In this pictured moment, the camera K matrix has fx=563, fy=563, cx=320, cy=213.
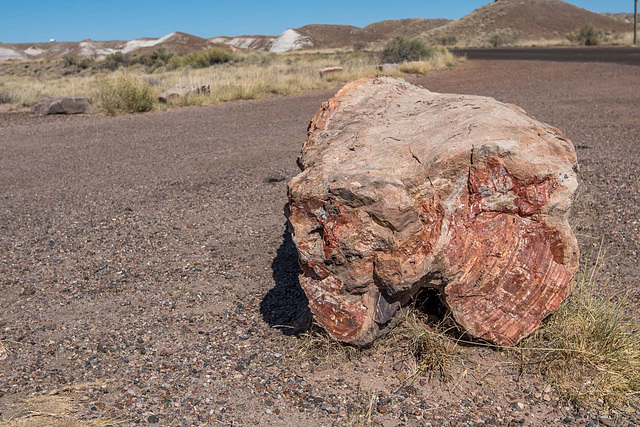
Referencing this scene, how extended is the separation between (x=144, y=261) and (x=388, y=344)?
2.62 metres

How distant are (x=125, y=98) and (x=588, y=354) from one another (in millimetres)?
13126

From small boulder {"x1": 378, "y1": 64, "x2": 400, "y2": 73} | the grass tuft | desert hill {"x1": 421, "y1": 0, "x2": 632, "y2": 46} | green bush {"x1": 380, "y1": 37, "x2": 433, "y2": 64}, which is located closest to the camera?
the grass tuft

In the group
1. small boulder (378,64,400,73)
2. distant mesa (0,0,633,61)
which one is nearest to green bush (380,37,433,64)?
small boulder (378,64,400,73)

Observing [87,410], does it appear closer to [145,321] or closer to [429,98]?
[145,321]

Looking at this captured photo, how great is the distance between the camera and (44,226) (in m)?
6.02

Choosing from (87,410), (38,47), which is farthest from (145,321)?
(38,47)

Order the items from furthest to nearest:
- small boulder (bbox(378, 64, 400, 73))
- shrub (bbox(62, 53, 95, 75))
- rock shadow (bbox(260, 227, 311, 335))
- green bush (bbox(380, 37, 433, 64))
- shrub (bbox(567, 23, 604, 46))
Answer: shrub (bbox(567, 23, 604, 46))
shrub (bbox(62, 53, 95, 75))
green bush (bbox(380, 37, 433, 64))
small boulder (bbox(378, 64, 400, 73))
rock shadow (bbox(260, 227, 311, 335))

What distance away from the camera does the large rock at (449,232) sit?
9.18ft

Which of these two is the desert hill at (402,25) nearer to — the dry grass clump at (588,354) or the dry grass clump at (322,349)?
the dry grass clump at (588,354)

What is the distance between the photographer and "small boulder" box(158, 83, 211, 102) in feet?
49.3

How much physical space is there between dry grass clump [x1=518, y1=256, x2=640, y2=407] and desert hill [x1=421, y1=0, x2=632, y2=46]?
5205 centimetres

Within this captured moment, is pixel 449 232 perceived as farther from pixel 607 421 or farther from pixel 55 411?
pixel 55 411

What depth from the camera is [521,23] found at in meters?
61.8

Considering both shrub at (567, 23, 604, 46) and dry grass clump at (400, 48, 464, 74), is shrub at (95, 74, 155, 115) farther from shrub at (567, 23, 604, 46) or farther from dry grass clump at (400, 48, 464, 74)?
shrub at (567, 23, 604, 46)
